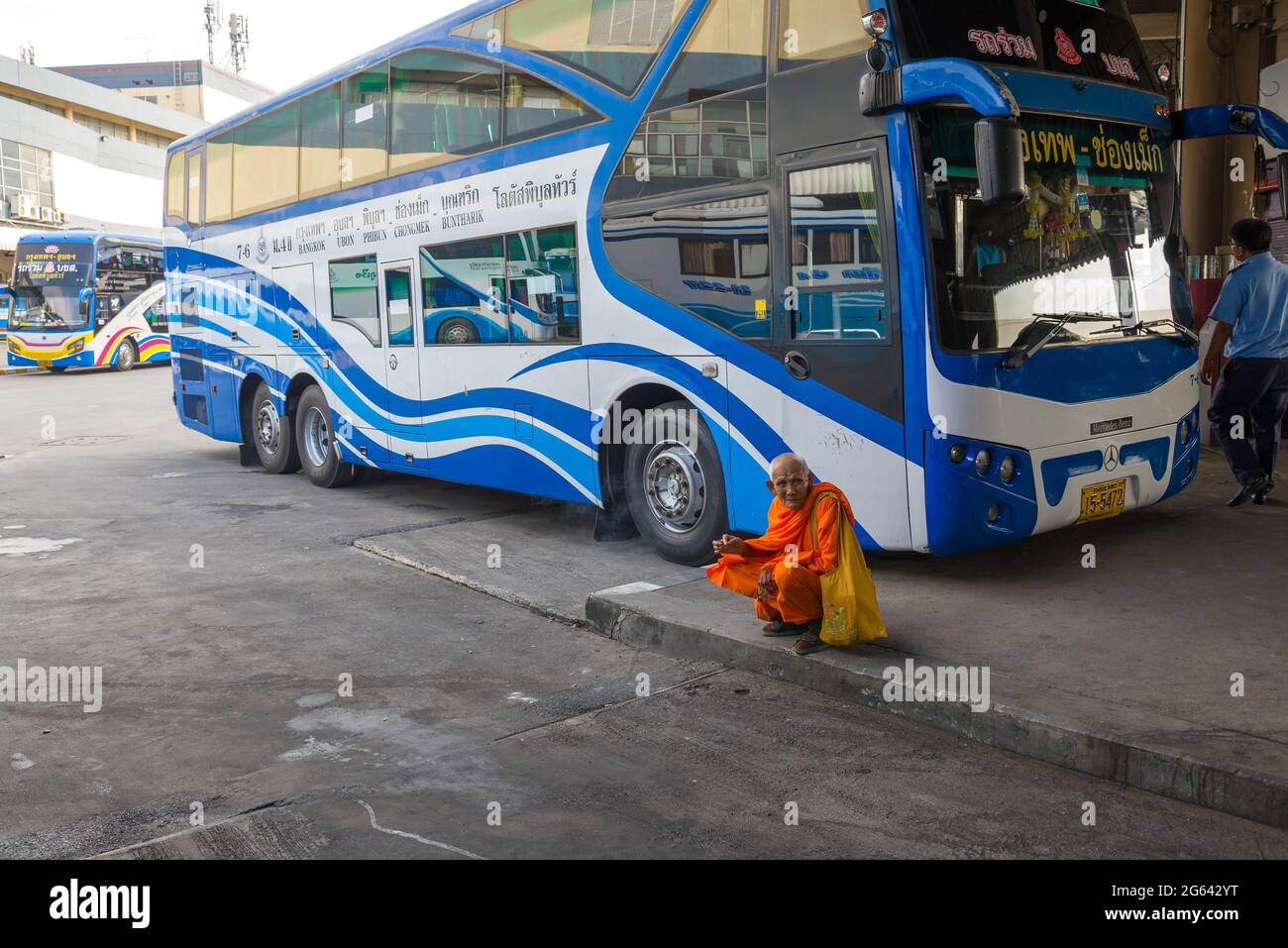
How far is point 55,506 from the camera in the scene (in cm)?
A: 1116

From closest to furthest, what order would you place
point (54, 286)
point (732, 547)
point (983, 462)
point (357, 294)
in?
point (732, 547) → point (983, 462) → point (357, 294) → point (54, 286)

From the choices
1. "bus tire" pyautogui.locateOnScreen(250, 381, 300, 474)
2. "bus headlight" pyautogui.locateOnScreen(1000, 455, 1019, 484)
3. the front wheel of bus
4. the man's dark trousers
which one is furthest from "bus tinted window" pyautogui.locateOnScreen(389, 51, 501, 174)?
the front wheel of bus

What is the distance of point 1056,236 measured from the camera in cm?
645

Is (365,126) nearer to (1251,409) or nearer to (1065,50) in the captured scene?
(1065,50)

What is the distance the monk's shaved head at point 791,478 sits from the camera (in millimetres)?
5395

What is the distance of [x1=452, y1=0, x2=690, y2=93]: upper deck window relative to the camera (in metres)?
7.50

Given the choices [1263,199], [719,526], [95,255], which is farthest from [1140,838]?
[95,255]

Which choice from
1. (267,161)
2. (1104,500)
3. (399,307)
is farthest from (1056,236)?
(267,161)

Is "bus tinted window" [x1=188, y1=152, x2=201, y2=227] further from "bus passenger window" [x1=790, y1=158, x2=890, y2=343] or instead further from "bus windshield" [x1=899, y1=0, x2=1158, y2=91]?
"bus windshield" [x1=899, y1=0, x2=1158, y2=91]

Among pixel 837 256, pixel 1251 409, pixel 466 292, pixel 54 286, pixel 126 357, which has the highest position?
pixel 54 286

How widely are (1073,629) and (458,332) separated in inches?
224

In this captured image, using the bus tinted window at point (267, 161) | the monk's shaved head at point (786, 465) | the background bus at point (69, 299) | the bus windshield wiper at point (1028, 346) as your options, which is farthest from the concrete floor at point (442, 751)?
the background bus at point (69, 299)

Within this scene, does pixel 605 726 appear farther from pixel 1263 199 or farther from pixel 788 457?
pixel 1263 199
